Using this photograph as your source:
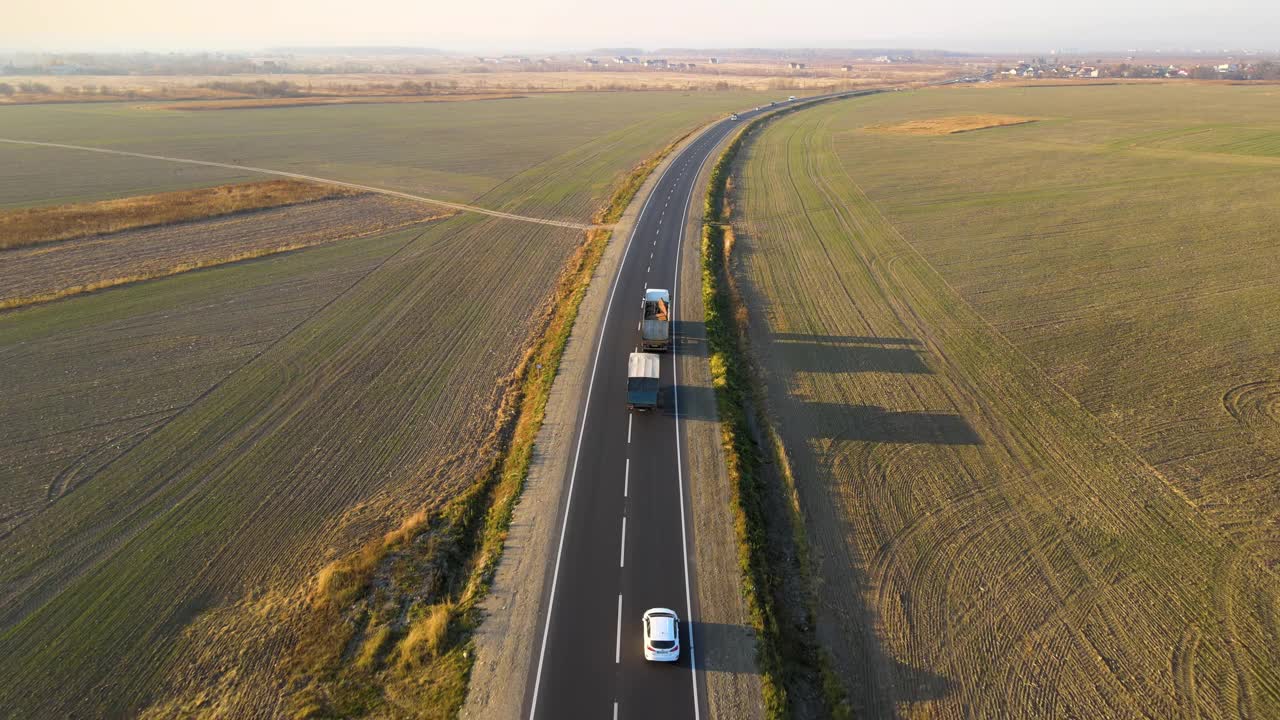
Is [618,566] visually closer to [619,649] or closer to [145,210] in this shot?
[619,649]

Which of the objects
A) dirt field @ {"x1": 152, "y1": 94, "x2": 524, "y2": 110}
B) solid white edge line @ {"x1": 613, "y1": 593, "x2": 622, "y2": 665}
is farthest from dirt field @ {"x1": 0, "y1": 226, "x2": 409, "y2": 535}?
dirt field @ {"x1": 152, "y1": 94, "x2": 524, "y2": 110}

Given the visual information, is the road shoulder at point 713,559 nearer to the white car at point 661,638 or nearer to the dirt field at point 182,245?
the white car at point 661,638

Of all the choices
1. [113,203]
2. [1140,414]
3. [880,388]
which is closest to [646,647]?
[880,388]

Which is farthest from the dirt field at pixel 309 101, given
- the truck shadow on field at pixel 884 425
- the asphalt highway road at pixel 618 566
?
the truck shadow on field at pixel 884 425

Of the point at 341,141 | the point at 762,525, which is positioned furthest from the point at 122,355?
the point at 341,141

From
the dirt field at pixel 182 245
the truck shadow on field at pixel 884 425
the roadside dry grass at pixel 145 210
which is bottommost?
the truck shadow on field at pixel 884 425
